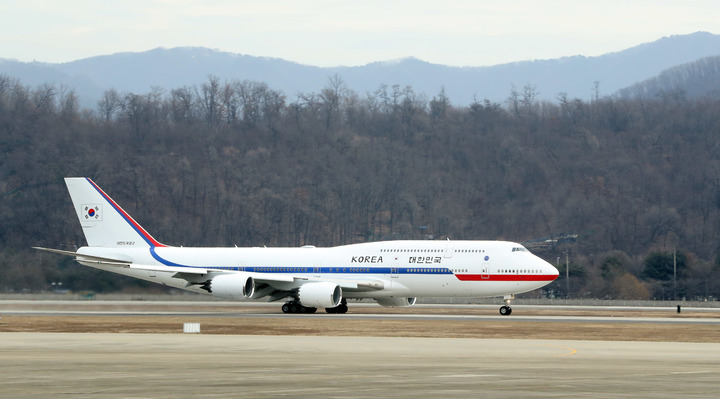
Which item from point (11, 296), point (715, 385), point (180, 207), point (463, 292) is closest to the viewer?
point (715, 385)

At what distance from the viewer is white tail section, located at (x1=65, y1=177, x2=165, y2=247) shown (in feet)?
214

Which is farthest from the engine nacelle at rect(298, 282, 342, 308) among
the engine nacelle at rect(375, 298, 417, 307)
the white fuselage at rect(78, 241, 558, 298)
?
the engine nacelle at rect(375, 298, 417, 307)

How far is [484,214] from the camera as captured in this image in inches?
5930

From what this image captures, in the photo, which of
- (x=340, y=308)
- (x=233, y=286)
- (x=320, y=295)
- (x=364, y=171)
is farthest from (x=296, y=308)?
(x=364, y=171)

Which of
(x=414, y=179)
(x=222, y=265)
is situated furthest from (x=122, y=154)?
(x=222, y=265)

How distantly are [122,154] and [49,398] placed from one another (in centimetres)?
13698

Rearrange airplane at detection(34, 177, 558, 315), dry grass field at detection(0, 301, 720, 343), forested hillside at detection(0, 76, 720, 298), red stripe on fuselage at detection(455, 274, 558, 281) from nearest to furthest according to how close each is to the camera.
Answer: dry grass field at detection(0, 301, 720, 343) < red stripe on fuselage at detection(455, 274, 558, 281) < airplane at detection(34, 177, 558, 315) < forested hillside at detection(0, 76, 720, 298)

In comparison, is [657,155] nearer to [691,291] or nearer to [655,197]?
[655,197]

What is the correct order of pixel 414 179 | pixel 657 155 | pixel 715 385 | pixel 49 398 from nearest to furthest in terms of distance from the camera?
1. pixel 49 398
2. pixel 715 385
3. pixel 414 179
4. pixel 657 155

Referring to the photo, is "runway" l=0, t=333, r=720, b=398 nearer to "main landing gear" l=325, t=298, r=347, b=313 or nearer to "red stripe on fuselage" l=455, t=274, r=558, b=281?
"red stripe on fuselage" l=455, t=274, r=558, b=281

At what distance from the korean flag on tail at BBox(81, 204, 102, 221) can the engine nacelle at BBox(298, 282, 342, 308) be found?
15.3m

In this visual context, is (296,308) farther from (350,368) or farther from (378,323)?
(350,368)

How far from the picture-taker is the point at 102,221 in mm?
65688

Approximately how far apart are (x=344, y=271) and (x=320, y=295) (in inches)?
147
